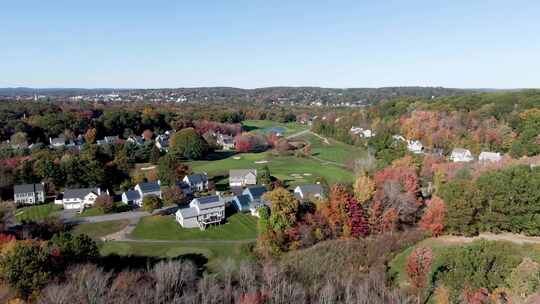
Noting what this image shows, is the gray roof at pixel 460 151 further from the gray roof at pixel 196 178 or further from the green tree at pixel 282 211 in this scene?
the gray roof at pixel 196 178

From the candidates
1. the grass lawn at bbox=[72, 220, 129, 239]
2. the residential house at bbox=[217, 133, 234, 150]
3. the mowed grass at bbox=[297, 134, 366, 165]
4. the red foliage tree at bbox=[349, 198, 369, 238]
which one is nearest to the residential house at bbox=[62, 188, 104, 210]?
the grass lawn at bbox=[72, 220, 129, 239]

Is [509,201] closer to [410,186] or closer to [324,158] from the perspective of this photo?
[410,186]

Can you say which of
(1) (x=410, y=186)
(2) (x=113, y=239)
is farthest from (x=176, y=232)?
(1) (x=410, y=186)

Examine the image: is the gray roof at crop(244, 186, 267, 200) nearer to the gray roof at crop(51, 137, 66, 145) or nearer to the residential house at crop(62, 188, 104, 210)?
the residential house at crop(62, 188, 104, 210)

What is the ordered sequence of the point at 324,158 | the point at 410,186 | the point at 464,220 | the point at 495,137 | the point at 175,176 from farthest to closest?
the point at 324,158
the point at 495,137
the point at 175,176
the point at 410,186
the point at 464,220

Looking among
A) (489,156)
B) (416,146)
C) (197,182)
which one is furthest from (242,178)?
(489,156)

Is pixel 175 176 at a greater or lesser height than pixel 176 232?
Answer: greater
